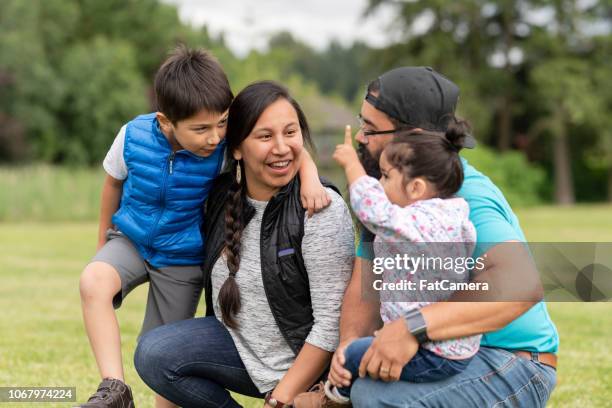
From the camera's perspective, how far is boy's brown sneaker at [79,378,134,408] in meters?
3.16

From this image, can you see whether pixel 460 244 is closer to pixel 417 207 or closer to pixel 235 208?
pixel 417 207

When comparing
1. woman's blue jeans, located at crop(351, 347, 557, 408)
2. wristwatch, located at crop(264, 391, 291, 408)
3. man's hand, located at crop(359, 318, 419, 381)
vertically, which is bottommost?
wristwatch, located at crop(264, 391, 291, 408)

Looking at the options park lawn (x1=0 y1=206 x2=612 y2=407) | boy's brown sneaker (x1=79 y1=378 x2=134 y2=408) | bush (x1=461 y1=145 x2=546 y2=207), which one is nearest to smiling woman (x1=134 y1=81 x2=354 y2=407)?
boy's brown sneaker (x1=79 y1=378 x2=134 y2=408)

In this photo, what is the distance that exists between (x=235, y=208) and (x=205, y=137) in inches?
13.8

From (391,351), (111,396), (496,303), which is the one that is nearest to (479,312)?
(496,303)

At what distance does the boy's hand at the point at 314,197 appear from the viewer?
320cm

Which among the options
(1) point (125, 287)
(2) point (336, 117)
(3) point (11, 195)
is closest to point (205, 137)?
(1) point (125, 287)

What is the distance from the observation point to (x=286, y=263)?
10.7ft

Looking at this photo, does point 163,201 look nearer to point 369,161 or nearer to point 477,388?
point 369,161

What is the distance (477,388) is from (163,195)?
5.30 feet

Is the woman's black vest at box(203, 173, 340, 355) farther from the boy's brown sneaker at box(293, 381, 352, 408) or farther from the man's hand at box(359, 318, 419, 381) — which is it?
the man's hand at box(359, 318, 419, 381)

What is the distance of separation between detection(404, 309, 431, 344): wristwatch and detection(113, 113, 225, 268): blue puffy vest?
1.28 meters

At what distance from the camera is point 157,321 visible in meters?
3.87

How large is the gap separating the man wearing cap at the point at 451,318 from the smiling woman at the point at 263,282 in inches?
6.6
